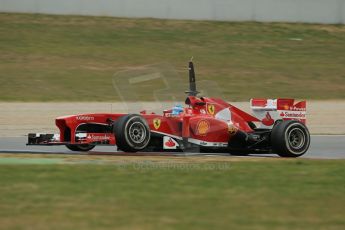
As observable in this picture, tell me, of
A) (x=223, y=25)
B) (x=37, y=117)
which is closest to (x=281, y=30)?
(x=223, y=25)

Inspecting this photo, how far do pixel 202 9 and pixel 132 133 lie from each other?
893 inches

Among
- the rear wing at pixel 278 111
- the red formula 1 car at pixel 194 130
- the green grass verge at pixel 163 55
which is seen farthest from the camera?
the green grass verge at pixel 163 55

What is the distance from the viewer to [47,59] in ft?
89.4

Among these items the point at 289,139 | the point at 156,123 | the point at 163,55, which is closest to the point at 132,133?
the point at 156,123

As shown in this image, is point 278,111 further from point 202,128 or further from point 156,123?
point 156,123

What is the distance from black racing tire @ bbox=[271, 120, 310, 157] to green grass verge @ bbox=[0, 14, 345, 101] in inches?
396

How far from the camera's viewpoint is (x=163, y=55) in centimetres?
2911

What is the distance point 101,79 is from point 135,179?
16.3 m

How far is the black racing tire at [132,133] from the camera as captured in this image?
474 inches

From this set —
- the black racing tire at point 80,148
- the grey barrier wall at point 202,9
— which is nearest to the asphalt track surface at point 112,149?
the black racing tire at point 80,148

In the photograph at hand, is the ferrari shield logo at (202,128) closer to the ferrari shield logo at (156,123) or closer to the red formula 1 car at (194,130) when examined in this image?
the red formula 1 car at (194,130)

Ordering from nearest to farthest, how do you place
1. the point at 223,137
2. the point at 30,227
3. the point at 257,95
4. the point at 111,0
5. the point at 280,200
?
1. the point at 30,227
2. the point at 280,200
3. the point at 223,137
4. the point at 257,95
5. the point at 111,0

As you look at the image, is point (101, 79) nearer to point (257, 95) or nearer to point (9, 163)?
point (257, 95)

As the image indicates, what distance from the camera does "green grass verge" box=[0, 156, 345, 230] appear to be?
6.80m
